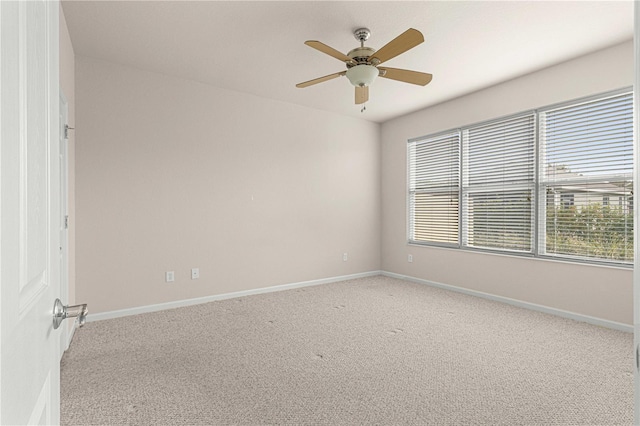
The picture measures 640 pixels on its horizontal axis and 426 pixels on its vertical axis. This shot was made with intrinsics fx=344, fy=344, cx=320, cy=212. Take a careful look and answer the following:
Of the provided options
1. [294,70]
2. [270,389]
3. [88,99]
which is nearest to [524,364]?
[270,389]

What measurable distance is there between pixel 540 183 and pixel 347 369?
309 centimetres

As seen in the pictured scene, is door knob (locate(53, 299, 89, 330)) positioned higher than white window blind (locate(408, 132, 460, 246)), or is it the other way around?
white window blind (locate(408, 132, 460, 246))

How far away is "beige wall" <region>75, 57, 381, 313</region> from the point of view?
3.55 metres

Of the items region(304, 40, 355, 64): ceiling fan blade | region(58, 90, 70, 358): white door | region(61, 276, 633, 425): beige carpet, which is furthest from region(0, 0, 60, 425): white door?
region(58, 90, 70, 358): white door

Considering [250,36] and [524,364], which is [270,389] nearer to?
[524,364]

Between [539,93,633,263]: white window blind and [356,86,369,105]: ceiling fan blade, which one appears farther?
[539,93,633,263]: white window blind

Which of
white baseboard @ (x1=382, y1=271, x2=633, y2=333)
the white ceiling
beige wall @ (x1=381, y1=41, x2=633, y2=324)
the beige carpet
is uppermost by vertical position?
the white ceiling

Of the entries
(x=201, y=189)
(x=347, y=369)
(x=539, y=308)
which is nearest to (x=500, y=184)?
(x=539, y=308)

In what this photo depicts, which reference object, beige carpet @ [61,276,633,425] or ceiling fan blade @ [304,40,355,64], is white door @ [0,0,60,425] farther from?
ceiling fan blade @ [304,40,355,64]

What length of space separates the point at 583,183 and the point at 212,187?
4106 millimetres

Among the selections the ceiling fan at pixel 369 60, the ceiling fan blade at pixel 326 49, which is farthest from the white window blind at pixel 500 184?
the ceiling fan blade at pixel 326 49

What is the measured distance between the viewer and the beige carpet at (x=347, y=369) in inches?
76.1

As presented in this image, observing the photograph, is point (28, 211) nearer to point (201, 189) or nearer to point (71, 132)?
point (71, 132)

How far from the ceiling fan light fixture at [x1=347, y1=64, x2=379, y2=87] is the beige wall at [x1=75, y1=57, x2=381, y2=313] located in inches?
81.5
